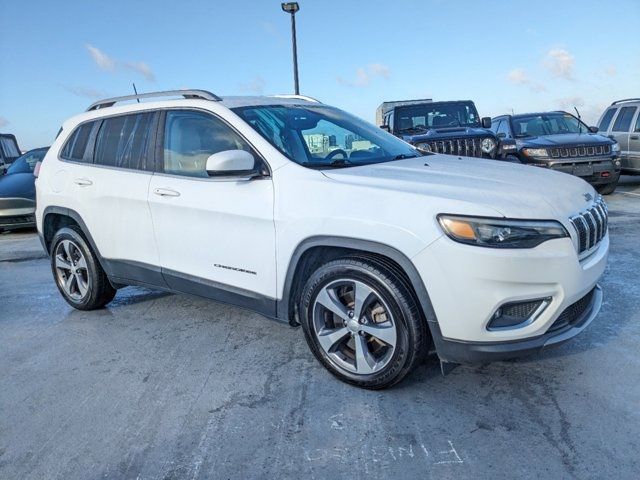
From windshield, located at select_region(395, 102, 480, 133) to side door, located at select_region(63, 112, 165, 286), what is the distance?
6724 millimetres

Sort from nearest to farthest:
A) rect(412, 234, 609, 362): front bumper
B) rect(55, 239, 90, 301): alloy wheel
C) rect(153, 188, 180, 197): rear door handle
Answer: rect(412, 234, 609, 362): front bumper < rect(153, 188, 180, 197): rear door handle < rect(55, 239, 90, 301): alloy wheel

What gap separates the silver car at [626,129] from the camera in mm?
10906

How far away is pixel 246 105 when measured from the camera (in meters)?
3.78

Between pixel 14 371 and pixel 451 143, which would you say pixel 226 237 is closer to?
pixel 14 371

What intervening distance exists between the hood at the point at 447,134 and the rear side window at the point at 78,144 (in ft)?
18.0

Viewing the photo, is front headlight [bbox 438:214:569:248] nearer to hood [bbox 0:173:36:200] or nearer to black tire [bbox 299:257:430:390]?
black tire [bbox 299:257:430:390]

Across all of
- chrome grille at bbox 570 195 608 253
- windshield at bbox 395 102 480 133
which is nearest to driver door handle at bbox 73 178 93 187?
chrome grille at bbox 570 195 608 253

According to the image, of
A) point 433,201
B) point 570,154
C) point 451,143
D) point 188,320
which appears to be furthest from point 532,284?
point 570,154

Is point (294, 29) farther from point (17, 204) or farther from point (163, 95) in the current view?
point (163, 95)

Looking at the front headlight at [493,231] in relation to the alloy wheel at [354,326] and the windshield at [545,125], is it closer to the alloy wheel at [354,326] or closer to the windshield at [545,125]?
the alloy wheel at [354,326]

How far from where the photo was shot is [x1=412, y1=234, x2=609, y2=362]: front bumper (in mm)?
2588

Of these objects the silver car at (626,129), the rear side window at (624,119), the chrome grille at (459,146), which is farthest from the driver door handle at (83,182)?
the rear side window at (624,119)

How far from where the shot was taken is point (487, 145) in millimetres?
8930

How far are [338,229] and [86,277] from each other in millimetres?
2861
